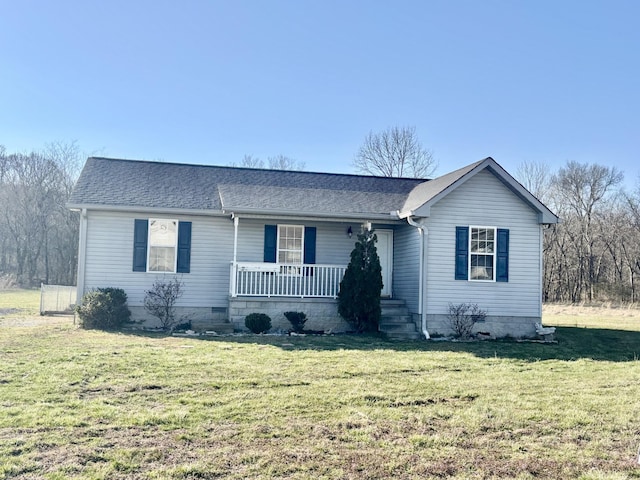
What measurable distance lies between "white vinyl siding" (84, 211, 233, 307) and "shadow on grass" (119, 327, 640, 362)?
1928mm

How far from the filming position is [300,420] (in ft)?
19.3

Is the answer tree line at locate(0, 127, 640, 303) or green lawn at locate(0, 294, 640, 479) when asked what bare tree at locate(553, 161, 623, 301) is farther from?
green lawn at locate(0, 294, 640, 479)

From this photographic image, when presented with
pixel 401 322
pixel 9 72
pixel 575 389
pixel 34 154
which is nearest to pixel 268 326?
pixel 401 322

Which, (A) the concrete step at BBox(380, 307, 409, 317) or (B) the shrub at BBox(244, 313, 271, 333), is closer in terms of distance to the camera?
(B) the shrub at BBox(244, 313, 271, 333)

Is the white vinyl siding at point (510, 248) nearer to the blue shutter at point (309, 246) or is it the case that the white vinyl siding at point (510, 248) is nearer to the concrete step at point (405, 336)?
the concrete step at point (405, 336)

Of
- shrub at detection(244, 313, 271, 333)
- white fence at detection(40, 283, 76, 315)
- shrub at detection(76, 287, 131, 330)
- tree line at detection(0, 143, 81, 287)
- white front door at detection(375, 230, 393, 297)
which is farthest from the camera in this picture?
tree line at detection(0, 143, 81, 287)

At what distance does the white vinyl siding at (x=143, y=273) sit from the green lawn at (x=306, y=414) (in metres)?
4.01

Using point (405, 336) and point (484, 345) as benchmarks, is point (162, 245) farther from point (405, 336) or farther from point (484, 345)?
Result: point (484, 345)

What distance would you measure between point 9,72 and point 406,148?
26.8 m

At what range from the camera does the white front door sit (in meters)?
16.4

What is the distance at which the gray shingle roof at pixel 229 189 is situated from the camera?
14906mm

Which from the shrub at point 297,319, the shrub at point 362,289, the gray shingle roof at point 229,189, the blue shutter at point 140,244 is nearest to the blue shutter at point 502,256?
the gray shingle roof at point 229,189

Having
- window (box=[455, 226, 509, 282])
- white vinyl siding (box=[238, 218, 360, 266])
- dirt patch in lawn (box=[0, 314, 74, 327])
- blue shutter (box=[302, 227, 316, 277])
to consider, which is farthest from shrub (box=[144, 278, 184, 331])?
window (box=[455, 226, 509, 282])

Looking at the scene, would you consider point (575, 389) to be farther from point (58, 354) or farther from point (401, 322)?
point (58, 354)
